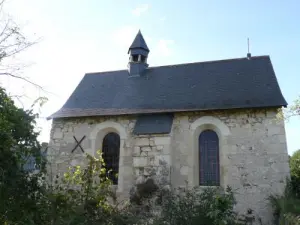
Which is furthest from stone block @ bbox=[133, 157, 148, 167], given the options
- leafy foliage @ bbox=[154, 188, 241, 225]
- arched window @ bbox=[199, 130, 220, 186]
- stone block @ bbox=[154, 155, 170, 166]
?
leafy foliage @ bbox=[154, 188, 241, 225]

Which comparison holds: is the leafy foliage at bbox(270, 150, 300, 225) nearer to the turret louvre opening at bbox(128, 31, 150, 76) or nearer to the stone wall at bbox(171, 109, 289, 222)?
the stone wall at bbox(171, 109, 289, 222)

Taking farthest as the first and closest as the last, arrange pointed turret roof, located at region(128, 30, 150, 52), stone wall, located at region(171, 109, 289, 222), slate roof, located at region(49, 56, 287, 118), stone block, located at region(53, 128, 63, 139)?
1. pointed turret roof, located at region(128, 30, 150, 52)
2. stone block, located at region(53, 128, 63, 139)
3. slate roof, located at region(49, 56, 287, 118)
4. stone wall, located at region(171, 109, 289, 222)

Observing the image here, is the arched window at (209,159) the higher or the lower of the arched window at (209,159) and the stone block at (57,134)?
the lower

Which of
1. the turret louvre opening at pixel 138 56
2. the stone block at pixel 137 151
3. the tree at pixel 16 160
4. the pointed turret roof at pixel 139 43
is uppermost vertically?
the pointed turret roof at pixel 139 43

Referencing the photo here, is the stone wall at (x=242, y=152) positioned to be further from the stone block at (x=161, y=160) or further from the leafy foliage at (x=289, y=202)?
the stone block at (x=161, y=160)

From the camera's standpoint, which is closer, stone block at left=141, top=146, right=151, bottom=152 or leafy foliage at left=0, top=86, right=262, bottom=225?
leafy foliage at left=0, top=86, right=262, bottom=225

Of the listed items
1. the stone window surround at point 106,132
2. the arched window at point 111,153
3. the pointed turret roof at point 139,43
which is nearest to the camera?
the stone window surround at point 106,132

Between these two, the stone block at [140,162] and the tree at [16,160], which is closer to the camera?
the tree at [16,160]

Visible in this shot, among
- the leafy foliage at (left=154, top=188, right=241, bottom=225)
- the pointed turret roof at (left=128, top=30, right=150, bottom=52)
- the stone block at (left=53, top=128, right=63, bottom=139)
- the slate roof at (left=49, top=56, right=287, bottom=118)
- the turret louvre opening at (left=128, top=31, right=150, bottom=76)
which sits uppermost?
the pointed turret roof at (left=128, top=30, right=150, bottom=52)

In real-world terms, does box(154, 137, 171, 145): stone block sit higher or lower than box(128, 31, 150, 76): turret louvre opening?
lower

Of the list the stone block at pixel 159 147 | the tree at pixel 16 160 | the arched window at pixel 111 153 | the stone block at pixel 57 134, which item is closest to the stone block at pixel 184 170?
the stone block at pixel 159 147

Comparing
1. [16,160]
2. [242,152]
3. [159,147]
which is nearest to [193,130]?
[159,147]

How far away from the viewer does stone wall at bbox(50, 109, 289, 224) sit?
894 cm

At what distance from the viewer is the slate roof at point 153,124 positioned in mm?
9734
